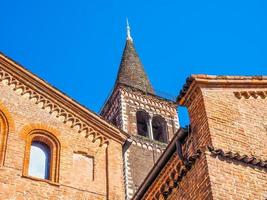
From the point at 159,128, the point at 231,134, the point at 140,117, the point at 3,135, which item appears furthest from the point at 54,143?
the point at 159,128

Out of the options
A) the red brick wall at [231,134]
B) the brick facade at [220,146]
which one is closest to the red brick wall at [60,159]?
the brick facade at [220,146]

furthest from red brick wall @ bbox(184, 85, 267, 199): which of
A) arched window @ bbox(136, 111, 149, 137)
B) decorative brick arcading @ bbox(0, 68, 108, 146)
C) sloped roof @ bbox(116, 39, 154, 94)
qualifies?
sloped roof @ bbox(116, 39, 154, 94)

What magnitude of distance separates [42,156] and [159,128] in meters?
24.1

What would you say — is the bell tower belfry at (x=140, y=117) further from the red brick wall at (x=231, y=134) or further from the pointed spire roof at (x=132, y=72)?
the red brick wall at (x=231, y=134)

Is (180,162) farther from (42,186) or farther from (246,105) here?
(42,186)

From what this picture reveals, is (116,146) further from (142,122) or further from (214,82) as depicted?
(142,122)

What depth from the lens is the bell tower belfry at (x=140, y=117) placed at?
111 ft

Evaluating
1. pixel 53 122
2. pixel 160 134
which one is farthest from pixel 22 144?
pixel 160 134

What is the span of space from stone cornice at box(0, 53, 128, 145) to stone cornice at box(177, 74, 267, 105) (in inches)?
218

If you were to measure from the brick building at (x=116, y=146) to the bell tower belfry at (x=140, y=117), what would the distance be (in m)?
16.6

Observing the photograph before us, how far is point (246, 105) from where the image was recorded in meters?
11.0

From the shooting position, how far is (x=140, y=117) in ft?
125

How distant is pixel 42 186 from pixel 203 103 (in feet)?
18.5

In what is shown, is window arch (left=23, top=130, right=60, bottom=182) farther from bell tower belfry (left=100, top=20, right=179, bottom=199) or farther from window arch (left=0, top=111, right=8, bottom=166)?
bell tower belfry (left=100, top=20, right=179, bottom=199)
